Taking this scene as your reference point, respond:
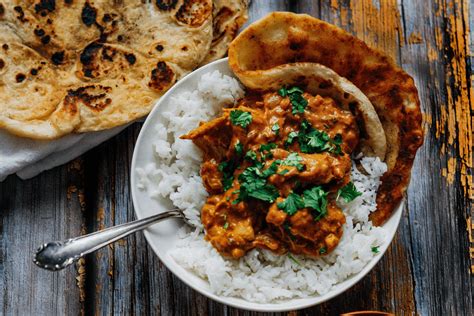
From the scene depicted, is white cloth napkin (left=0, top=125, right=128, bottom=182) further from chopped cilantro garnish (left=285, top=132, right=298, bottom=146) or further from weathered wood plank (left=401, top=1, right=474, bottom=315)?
weathered wood plank (left=401, top=1, right=474, bottom=315)

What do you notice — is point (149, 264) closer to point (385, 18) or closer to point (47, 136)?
point (47, 136)

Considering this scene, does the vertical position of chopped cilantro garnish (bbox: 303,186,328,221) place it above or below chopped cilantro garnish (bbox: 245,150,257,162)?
below

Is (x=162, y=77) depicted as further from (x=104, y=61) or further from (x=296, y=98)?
(x=296, y=98)

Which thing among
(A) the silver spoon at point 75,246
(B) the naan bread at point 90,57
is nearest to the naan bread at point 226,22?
(B) the naan bread at point 90,57

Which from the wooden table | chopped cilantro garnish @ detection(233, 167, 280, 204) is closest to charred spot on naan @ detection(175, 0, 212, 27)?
the wooden table

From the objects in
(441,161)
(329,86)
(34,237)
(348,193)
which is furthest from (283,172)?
(34,237)

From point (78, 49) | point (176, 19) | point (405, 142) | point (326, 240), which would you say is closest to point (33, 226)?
point (78, 49)
